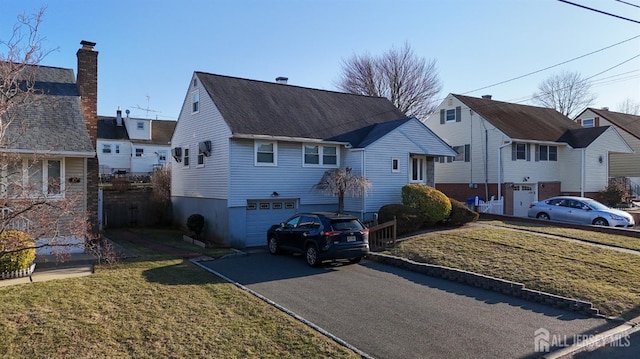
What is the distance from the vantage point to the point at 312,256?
525 inches

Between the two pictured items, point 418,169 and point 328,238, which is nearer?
point 328,238

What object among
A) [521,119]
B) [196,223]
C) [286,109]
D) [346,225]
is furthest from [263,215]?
[521,119]

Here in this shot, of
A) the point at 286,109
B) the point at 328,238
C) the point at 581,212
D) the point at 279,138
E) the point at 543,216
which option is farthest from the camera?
the point at 543,216

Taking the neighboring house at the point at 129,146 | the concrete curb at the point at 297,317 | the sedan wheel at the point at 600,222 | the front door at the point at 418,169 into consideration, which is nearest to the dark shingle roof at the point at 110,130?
the neighboring house at the point at 129,146

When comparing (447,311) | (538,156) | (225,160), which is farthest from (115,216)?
(538,156)

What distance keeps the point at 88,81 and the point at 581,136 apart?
30568 mm

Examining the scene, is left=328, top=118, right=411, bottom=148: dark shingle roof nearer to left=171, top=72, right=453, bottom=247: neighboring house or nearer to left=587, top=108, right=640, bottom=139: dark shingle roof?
left=171, top=72, right=453, bottom=247: neighboring house

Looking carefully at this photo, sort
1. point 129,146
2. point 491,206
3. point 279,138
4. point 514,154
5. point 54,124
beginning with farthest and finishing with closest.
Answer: point 129,146, point 514,154, point 491,206, point 279,138, point 54,124

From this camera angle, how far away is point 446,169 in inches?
1244

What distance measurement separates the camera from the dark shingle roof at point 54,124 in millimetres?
12656

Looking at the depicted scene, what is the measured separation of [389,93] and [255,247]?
109 feet

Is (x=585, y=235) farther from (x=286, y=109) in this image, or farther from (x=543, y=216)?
(x=286, y=109)

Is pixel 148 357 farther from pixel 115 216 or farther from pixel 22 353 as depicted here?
pixel 115 216

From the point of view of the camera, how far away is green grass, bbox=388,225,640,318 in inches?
397
